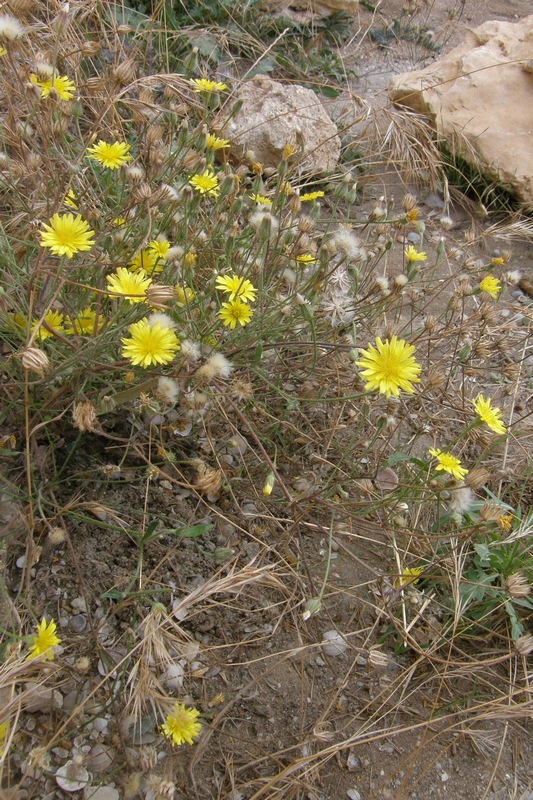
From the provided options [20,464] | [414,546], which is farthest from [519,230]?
[20,464]

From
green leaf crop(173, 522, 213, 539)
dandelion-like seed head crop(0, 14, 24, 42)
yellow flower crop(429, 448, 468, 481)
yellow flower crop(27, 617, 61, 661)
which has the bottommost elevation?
green leaf crop(173, 522, 213, 539)

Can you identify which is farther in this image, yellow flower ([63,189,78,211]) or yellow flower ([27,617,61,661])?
yellow flower ([63,189,78,211])

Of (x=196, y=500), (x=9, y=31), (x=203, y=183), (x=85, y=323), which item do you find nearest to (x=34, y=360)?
(x=85, y=323)

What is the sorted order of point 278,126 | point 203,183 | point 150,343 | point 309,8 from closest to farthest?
point 150,343 → point 203,183 → point 278,126 → point 309,8

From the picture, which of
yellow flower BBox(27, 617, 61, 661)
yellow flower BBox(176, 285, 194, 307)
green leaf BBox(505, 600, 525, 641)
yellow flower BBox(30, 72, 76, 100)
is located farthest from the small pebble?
yellow flower BBox(30, 72, 76, 100)

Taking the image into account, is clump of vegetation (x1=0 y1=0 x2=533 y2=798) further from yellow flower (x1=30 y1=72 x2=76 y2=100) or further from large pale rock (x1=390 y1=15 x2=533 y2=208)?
large pale rock (x1=390 y1=15 x2=533 y2=208)

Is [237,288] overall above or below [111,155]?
below

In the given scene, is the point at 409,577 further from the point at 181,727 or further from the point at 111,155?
the point at 111,155
